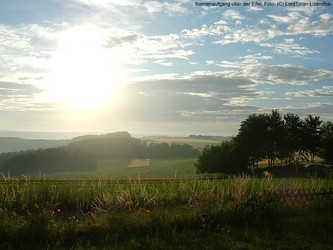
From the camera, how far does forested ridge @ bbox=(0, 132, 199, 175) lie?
383 ft

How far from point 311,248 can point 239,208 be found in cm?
329

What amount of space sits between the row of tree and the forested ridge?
151ft

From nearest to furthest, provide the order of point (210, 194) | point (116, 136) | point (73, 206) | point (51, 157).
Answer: point (210, 194) → point (73, 206) → point (51, 157) → point (116, 136)

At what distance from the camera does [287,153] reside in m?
73.6

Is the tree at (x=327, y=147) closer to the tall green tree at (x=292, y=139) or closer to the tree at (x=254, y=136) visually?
the tall green tree at (x=292, y=139)

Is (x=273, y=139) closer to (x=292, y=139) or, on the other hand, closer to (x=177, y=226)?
(x=292, y=139)

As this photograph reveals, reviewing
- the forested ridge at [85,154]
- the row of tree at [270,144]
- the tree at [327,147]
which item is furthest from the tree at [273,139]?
the forested ridge at [85,154]

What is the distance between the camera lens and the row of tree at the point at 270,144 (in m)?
71.8

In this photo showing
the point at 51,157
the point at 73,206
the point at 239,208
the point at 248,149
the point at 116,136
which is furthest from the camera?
the point at 116,136

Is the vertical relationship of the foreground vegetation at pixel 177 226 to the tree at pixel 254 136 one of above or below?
below

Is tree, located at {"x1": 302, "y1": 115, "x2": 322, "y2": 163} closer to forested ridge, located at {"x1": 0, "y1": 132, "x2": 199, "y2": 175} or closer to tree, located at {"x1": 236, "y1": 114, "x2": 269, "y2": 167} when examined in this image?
tree, located at {"x1": 236, "y1": 114, "x2": 269, "y2": 167}

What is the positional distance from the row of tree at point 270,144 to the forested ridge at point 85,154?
1816 inches

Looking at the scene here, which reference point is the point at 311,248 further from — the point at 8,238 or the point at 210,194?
the point at 8,238

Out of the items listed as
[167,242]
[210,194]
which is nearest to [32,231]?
[167,242]
